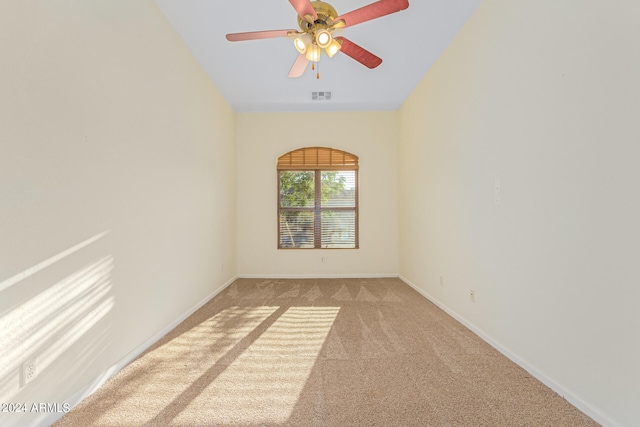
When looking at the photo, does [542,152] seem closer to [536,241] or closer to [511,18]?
[536,241]

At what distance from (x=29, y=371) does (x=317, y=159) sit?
14.7 ft

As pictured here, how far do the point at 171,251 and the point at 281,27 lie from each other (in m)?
2.42

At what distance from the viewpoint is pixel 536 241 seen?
1964 mm

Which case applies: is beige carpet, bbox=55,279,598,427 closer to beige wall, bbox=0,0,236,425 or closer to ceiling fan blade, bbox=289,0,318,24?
beige wall, bbox=0,0,236,425

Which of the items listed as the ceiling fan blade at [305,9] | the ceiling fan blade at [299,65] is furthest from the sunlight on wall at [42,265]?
the ceiling fan blade at [299,65]

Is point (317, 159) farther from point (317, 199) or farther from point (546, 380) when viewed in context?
point (546, 380)

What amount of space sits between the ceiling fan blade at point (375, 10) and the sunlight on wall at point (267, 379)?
7.83 feet

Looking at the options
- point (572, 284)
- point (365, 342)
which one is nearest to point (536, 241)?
point (572, 284)

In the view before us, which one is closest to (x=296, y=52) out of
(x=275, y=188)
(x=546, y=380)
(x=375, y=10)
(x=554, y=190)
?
(x=375, y=10)

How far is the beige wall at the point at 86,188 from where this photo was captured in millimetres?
1384

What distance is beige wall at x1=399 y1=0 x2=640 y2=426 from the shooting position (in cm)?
141

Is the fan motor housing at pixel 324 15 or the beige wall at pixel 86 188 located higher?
the fan motor housing at pixel 324 15

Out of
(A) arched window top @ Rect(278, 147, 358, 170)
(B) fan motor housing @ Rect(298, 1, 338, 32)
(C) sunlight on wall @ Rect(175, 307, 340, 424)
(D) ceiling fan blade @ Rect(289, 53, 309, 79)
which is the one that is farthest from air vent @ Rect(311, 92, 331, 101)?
(C) sunlight on wall @ Rect(175, 307, 340, 424)

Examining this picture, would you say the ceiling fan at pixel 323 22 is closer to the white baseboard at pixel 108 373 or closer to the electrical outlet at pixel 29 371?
the electrical outlet at pixel 29 371
